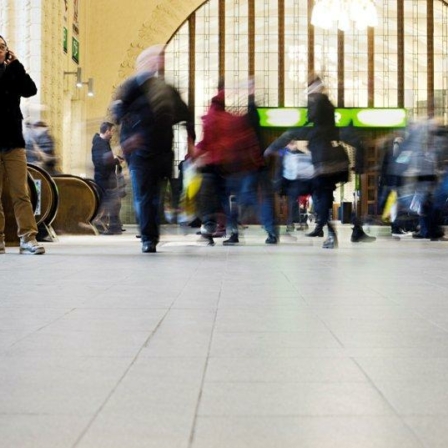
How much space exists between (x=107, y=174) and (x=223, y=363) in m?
9.12

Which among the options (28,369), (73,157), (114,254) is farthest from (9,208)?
(73,157)

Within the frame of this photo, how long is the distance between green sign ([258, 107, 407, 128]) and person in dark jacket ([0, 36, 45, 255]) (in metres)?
12.6

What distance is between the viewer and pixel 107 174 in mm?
10773

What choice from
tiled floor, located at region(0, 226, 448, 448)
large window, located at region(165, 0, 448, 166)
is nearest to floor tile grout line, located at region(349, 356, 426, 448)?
tiled floor, located at region(0, 226, 448, 448)

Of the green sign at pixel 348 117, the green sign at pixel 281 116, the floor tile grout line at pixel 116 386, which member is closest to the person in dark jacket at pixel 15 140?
the floor tile grout line at pixel 116 386

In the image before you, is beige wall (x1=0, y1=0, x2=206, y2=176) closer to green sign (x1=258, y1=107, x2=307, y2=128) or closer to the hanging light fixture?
green sign (x1=258, y1=107, x2=307, y2=128)

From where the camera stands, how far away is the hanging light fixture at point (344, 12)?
12.2 metres

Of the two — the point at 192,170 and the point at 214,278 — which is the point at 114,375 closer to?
the point at 214,278

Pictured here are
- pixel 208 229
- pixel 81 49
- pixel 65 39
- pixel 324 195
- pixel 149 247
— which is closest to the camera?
pixel 149 247

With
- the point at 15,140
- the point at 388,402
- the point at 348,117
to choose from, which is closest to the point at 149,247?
the point at 15,140

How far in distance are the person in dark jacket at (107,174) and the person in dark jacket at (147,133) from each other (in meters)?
4.18

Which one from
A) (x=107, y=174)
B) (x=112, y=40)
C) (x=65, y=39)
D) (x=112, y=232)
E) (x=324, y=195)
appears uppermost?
(x=112, y=40)

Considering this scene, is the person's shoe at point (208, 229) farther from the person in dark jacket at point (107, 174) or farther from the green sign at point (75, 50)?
the green sign at point (75, 50)

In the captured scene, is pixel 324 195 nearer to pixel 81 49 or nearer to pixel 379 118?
pixel 81 49
